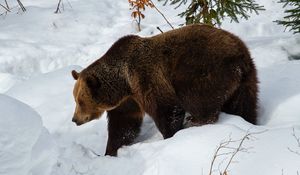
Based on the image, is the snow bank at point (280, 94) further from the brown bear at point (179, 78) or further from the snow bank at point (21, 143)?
the snow bank at point (21, 143)

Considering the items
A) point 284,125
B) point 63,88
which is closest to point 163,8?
point 63,88

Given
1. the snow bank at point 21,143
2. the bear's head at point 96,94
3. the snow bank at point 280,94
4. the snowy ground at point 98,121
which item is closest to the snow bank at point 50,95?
the snowy ground at point 98,121

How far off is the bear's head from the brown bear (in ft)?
0.03

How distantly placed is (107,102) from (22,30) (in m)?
5.07

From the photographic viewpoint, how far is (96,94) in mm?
5328

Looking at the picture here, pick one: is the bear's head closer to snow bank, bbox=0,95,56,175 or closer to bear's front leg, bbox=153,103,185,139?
bear's front leg, bbox=153,103,185,139

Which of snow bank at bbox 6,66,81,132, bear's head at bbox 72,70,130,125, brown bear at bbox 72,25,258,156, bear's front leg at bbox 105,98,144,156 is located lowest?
snow bank at bbox 6,66,81,132

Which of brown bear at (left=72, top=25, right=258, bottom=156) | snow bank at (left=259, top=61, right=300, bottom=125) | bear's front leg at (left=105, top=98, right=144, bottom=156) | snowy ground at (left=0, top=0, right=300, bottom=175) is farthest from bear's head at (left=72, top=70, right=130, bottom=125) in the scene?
snow bank at (left=259, top=61, right=300, bottom=125)

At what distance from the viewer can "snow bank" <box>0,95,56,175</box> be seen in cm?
392

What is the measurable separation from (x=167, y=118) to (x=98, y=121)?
3.95 ft

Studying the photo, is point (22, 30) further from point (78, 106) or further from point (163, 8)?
point (78, 106)

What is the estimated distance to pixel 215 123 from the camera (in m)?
4.98

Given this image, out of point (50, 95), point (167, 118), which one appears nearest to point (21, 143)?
point (167, 118)

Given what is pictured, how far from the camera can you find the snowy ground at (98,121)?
13.1 ft
